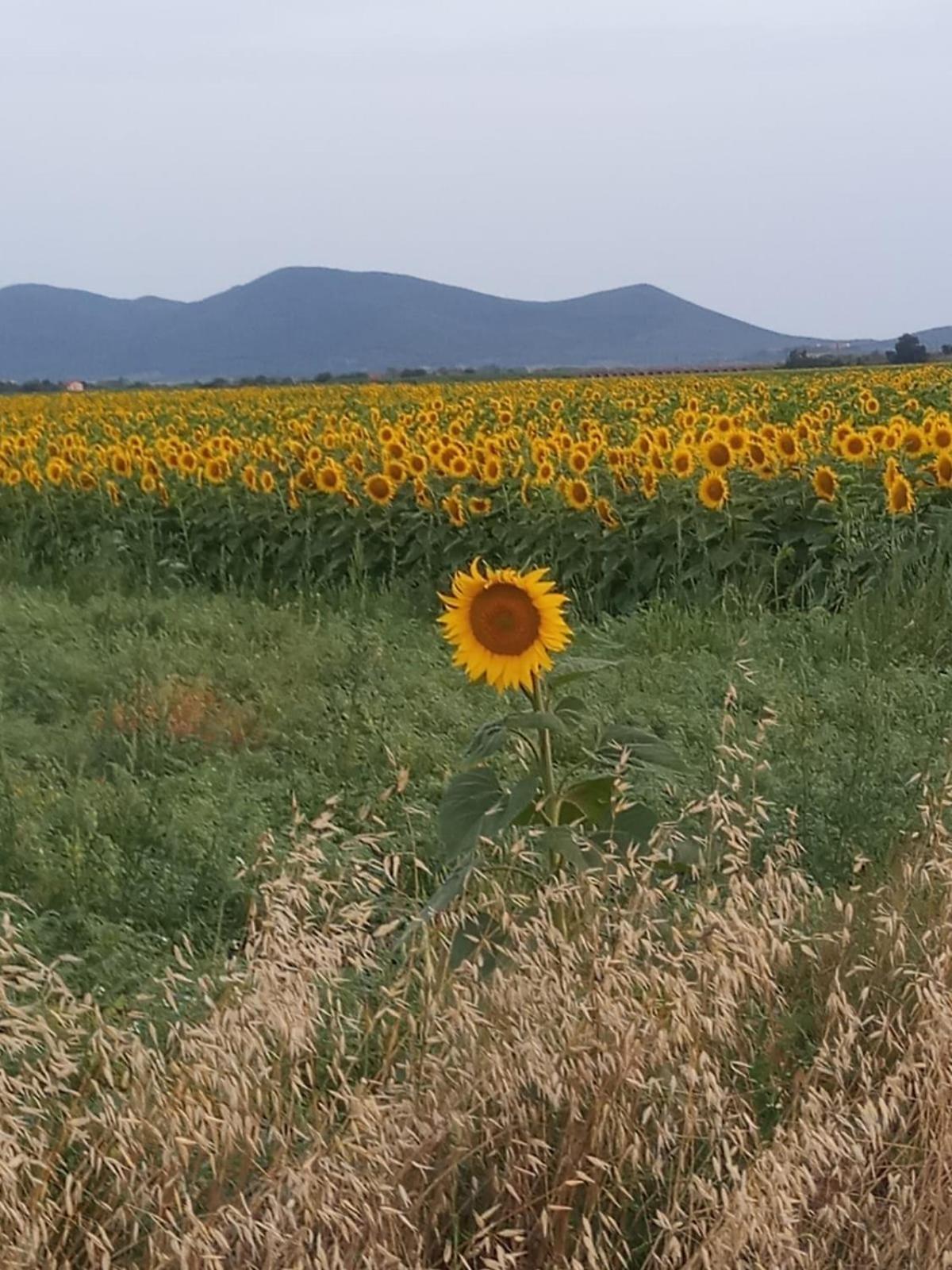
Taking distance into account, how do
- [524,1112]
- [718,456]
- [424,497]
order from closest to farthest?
[524,1112], [718,456], [424,497]

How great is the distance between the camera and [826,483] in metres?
6.39

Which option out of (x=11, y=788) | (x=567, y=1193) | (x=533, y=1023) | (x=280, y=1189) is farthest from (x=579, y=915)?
(x=11, y=788)

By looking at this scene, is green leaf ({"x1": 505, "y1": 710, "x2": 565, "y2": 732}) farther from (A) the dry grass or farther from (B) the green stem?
(A) the dry grass

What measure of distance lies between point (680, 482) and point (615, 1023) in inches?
190

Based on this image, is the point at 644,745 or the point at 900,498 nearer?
the point at 644,745

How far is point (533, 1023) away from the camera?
2.27m

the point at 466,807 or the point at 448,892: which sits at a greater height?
the point at 466,807

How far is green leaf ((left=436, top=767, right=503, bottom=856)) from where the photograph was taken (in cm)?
270

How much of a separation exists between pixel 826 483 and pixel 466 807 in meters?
4.07

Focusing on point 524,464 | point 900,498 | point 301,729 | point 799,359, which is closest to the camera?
point 301,729

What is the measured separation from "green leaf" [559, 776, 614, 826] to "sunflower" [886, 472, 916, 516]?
3616 mm

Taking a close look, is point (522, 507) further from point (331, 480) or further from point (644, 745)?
point (644, 745)

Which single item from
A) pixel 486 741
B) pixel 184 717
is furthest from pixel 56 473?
pixel 486 741

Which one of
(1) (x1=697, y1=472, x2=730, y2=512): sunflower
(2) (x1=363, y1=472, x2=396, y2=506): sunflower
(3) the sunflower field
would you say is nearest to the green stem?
(3) the sunflower field
